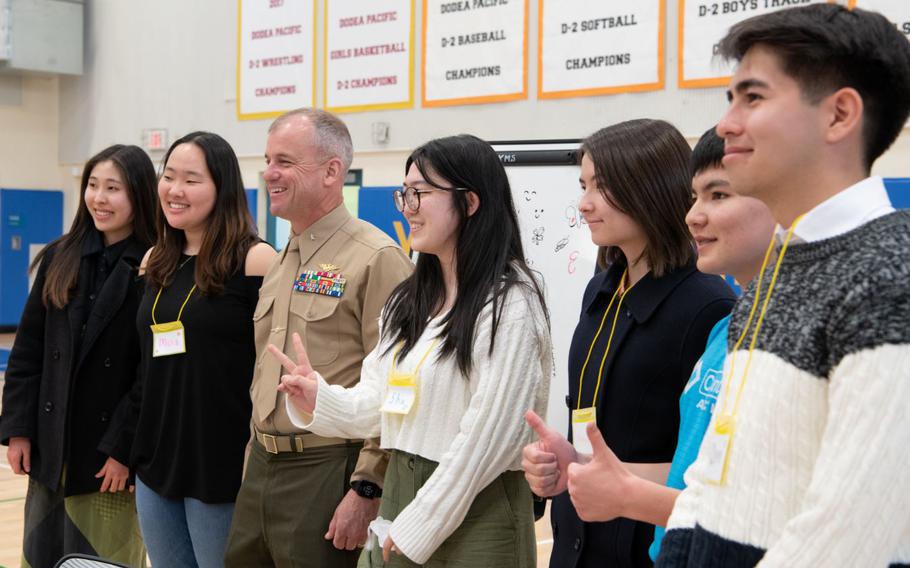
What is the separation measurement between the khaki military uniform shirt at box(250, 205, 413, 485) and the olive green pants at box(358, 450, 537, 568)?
477mm

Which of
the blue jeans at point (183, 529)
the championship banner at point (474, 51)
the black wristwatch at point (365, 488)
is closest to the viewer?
the black wristwatch at point (365, 488)

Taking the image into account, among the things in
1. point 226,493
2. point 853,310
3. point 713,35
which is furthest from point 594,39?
point 853,310

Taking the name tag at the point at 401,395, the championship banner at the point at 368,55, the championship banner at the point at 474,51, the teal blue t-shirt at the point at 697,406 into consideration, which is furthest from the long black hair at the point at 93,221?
the championship banner at the point at 368,55

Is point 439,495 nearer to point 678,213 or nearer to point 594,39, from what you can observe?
point 678,213

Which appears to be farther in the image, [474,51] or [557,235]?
[474,51]

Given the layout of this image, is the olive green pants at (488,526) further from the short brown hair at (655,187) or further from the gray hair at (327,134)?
the gray hair at (327,134)

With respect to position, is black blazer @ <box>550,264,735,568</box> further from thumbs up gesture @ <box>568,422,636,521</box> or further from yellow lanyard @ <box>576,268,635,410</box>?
thumbs up gesture @ <box>568,422,636,521</box>

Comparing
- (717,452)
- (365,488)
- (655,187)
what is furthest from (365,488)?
(717,452)

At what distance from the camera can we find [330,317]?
2.45 metres

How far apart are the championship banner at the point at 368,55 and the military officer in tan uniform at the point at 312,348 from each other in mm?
4000

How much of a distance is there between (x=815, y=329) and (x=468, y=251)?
1095 millimetres

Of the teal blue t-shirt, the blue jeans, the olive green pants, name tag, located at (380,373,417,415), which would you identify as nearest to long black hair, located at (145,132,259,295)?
the blue jeans

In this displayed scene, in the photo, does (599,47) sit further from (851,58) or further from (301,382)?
(851,58)

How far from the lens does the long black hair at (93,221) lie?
10.0 feet
